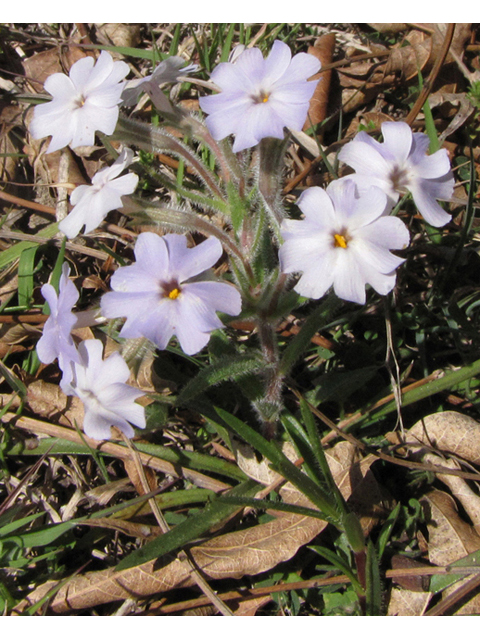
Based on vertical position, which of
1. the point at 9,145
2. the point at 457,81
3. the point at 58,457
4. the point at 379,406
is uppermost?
the point at 457,81

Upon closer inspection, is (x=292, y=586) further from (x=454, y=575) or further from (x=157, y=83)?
(x=157, y=83)

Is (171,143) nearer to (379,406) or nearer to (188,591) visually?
(379,406)

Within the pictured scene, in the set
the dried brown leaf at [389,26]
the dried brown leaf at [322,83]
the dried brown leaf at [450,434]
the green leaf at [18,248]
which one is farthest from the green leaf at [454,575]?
the dried brown leaf at [389,26]

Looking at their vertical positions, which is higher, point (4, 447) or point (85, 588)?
point (4, 447)

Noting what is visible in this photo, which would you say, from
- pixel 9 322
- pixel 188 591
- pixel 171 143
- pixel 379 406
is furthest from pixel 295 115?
pixel 188 591

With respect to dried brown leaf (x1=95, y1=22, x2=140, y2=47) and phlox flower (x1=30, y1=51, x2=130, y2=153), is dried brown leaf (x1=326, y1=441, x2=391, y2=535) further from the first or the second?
dried brown leaf (x1=95, y1=22, x2=140, y2=47)

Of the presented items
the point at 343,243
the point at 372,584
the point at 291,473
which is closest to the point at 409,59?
the point at 343,243

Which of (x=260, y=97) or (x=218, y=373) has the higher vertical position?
(x=260, y=97)

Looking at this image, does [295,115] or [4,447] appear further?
[4,447]
